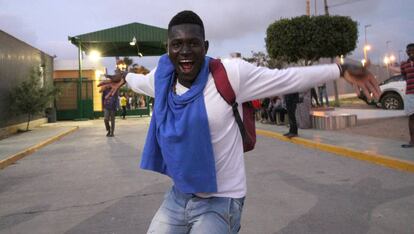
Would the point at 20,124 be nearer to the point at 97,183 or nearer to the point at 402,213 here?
the point at 97,183

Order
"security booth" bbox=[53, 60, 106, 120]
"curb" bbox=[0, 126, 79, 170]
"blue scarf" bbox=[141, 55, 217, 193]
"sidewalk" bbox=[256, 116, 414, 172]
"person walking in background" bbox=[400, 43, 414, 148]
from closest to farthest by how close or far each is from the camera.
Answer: "blue scarf" bbox=[141, 55, 217, 193]
"sidewalk" bbox=[256, 116, 414, 172]
"person walking in background" bbox=[400, 43, 414, 148]
"curb" bbox=[0, 126, 79, 170]
"security booth" bbox=[53, 60, 106, 120]


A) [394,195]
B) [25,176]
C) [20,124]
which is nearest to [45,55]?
[20,124]

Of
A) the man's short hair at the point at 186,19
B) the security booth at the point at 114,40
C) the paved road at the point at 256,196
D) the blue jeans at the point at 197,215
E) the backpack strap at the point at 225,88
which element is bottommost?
the paved road at the point at 256,196

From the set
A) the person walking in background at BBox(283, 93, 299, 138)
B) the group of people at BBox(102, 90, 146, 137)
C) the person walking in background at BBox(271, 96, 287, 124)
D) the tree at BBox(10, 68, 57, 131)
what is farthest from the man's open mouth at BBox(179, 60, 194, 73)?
the tree at BBox(10, 68, 57, 131)

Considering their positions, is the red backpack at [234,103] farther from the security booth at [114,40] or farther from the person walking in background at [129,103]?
the person walking in background at [129,103]

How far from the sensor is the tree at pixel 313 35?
1803 cm

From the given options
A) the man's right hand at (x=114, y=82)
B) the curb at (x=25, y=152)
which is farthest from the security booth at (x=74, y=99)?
the man's right hand at (x=114, y=82)

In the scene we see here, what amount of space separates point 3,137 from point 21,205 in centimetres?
1065

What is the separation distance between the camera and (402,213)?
4781 millimetres

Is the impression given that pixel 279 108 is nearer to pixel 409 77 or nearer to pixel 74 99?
pixel 409 77

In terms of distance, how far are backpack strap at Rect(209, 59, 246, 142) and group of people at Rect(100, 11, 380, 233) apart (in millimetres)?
20

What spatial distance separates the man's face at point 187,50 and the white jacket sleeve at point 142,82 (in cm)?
41

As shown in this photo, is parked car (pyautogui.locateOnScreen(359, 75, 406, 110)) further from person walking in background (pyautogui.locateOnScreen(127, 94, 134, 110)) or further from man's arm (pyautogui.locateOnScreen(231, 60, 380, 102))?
person walking in background (pyautogui.locateOnScreen(127, 94, 134, 110))

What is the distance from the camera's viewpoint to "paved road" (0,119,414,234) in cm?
466
